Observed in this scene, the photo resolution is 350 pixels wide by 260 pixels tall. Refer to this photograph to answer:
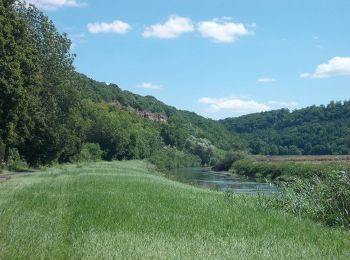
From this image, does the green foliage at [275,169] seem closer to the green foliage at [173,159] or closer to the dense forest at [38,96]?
the dense forest at [38,96]

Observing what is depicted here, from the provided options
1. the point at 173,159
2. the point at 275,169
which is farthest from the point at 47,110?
the point at 173,159

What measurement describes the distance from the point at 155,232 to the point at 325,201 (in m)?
7.78

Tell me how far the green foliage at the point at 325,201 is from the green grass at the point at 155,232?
1.21 metres

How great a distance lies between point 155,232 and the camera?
12953 millimetres

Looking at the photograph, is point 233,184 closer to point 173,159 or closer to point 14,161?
point 14,161

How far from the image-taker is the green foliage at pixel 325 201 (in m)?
17.3

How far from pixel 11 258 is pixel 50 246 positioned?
140 cm

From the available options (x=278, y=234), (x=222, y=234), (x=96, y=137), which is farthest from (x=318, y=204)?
(x=96, y=137)

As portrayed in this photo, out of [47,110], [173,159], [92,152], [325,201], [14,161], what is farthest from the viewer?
[173,159]

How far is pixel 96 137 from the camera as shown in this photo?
118m

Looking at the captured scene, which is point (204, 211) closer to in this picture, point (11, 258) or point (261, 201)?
point (261, 201)

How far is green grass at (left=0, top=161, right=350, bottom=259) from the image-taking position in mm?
10328

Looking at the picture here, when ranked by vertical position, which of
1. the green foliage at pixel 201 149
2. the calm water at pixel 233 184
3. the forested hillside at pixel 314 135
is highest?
the forested hillside at pixel 314 135

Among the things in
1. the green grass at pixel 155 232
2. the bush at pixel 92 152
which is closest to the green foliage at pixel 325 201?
the green grass at pixel 155 232
